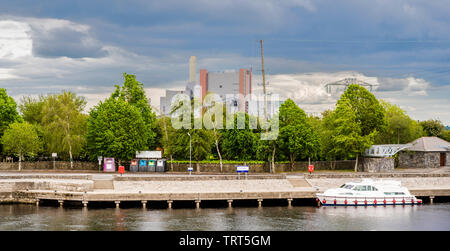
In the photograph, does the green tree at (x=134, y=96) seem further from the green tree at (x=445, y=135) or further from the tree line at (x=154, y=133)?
the green tree at (x=445, y=135)

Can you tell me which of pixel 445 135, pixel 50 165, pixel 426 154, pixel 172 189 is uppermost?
pixel 445 135

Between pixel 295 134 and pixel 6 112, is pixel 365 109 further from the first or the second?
pixel 6 112

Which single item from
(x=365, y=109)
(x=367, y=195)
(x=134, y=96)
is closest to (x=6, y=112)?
(x=134, y=96)

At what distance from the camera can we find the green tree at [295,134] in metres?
77.9

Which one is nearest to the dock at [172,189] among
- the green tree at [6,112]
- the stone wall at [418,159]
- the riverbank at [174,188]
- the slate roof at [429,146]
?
the riverbank at [174,188]

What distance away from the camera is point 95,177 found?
64.4 m

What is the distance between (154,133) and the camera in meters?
89.2

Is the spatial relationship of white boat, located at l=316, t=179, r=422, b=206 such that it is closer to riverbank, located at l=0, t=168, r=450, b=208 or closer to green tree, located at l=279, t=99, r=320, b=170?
riverbank, located at l=0, t=168, r=450, b=208

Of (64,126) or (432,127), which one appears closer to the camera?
(64,126)

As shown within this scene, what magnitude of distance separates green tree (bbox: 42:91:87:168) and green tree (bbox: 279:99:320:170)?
3335 centimetres

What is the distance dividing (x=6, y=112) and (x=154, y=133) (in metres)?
25.8

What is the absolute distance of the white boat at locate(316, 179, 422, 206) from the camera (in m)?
55.4

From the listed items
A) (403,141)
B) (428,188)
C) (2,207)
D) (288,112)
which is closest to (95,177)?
(2,207)

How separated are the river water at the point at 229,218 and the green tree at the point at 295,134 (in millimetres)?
23440
